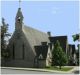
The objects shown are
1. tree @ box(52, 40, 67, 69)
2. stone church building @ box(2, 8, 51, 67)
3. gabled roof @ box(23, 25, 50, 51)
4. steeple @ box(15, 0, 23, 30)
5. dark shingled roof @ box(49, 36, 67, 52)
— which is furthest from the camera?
dark shingled roof @ box(49, 36, 67, 52)

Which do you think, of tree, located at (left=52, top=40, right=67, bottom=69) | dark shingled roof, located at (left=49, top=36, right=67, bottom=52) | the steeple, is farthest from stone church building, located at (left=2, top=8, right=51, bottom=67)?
dark shingled roof, located at (left=49, top=36, right=67, bottom=52)

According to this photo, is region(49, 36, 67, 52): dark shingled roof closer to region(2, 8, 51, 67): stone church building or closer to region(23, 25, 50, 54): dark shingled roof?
region(23, 25, 50, 54): dark shingled roof

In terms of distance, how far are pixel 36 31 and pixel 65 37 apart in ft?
39.8

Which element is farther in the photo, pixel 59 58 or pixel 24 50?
pixel 24 50

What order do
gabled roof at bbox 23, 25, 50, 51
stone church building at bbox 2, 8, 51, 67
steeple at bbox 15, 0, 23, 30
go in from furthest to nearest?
1. gabled roof at bbox 23, 25, 50, 51
2. steeple at bbox 15, 0, 23, 30
3. stone church building at bbox 2, 8, 51, 67

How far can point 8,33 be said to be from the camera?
63.2 m

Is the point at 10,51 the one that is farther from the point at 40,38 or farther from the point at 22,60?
the point at 40,38

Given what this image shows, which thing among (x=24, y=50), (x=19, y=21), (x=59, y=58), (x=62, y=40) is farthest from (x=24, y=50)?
(x=62, y=40)

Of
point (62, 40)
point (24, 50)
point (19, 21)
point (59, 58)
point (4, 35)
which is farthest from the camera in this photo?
A: point (62, 40)

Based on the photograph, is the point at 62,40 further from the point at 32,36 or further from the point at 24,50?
the point at 24,50

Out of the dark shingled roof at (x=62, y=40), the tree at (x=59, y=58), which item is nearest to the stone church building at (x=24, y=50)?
the tree at (x=59, y=58)

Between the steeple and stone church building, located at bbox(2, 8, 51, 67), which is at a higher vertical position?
the steeple

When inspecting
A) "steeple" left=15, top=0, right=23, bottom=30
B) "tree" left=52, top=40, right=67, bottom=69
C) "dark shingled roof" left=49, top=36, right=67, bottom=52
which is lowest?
"tree" left=52, top=40, right=67, bottom=69

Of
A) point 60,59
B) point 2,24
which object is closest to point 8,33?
point 2,24
